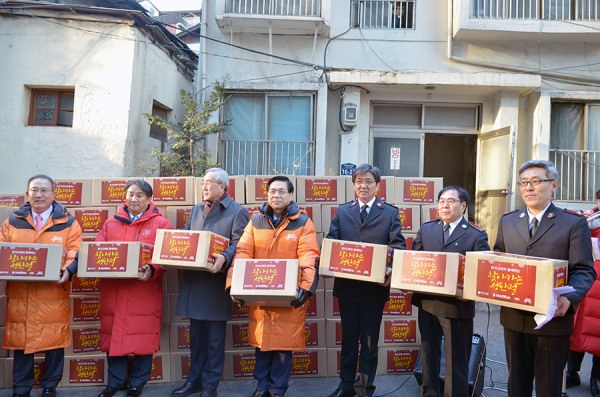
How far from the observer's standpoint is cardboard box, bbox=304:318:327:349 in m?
3.96

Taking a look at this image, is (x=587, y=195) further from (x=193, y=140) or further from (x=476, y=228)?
(x=193, y=140)

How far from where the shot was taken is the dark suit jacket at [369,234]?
3271 mm

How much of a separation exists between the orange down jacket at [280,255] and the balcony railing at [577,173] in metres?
6.49

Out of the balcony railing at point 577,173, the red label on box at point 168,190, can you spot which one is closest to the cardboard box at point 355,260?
the red label on box at point 168,190

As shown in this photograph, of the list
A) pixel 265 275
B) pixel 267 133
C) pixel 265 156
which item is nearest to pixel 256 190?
pixel 265 275

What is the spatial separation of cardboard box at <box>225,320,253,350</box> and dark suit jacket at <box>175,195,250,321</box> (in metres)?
0.52

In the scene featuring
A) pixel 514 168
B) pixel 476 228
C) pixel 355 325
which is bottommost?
pixel 355 325

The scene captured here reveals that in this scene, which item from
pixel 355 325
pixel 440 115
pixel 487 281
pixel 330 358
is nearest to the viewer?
pixel 487 281

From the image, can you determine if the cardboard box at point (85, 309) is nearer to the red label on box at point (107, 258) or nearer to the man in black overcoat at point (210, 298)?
the red label on box at point (107, 258)

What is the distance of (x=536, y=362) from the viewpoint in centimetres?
246

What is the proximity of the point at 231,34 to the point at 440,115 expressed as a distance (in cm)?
448

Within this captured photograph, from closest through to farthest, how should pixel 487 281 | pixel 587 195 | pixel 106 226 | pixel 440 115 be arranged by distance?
1. pixel 487 281
2. pixel 106 226
3. pixel 587 195
4. pixel 440 115

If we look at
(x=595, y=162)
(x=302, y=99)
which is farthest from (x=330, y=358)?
(x=595, y=162)

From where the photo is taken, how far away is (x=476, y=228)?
3.08 metres
